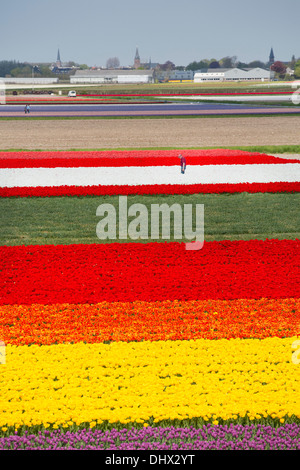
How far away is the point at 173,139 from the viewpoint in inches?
1470

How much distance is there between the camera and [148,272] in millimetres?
12352

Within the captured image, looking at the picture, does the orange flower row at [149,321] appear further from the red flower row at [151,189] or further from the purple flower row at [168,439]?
the red flower row at [151,189]

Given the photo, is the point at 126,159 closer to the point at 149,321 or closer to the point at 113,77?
the point at 149,321

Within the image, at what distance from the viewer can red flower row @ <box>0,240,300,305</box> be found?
440 inches

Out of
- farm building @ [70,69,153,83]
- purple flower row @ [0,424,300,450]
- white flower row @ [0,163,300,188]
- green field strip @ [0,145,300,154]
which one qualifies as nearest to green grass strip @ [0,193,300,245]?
white flower row @ [0,163,300,188]

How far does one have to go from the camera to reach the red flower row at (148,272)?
1119 centimetres

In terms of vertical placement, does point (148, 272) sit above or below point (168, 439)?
above

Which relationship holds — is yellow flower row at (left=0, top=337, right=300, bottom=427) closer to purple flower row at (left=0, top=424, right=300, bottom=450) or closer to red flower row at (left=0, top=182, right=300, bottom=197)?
purple flower row at (left=0, top=424, right=300, bottom=450)

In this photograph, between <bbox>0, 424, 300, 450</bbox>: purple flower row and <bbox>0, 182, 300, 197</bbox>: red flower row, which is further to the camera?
<bbox>0, 182, 300, 197</bbox>: red flower row

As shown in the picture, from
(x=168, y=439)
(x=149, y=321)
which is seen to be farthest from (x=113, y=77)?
(x=168, y=439)

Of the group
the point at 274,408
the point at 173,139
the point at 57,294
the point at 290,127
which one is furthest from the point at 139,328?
the point at 290,127

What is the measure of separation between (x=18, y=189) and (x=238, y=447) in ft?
51.6

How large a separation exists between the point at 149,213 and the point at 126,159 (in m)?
10.8

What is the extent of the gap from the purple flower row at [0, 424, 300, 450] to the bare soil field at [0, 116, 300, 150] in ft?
93.3
